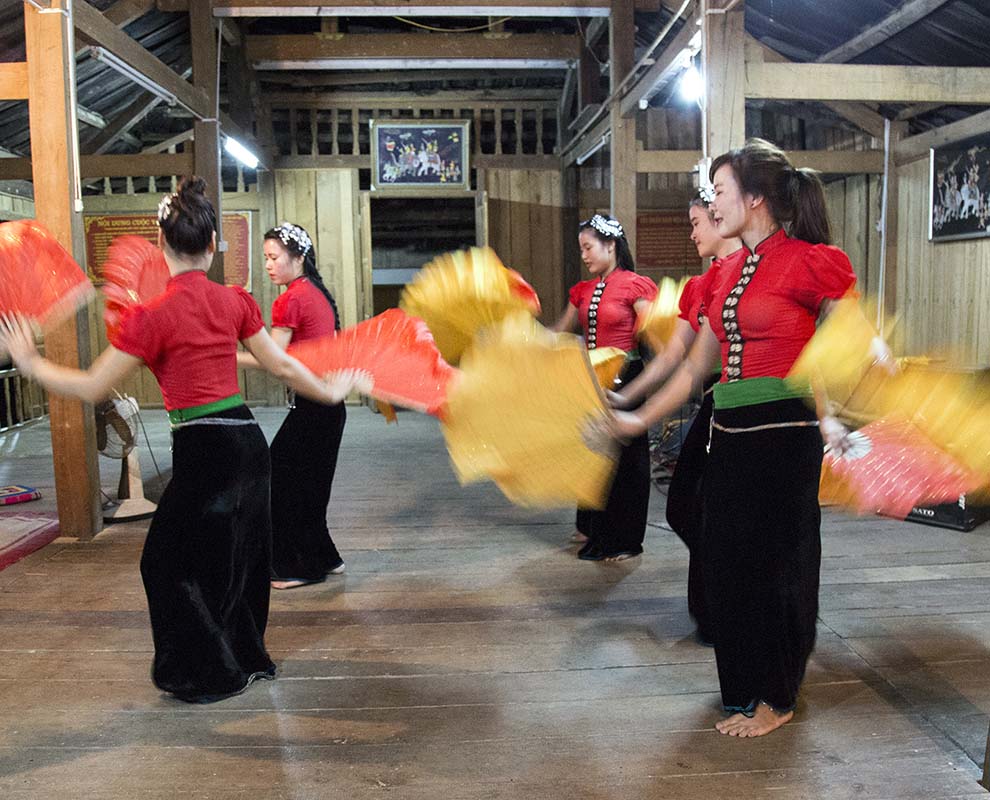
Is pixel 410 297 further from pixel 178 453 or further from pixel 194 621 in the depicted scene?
pixel 194 621

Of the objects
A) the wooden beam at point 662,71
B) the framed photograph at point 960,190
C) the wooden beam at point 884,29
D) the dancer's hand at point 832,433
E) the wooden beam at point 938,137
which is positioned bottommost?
the dancer's hand at point 832,433

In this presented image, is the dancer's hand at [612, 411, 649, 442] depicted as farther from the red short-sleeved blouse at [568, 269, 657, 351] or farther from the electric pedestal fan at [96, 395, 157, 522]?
the electric pedestal fan at [96, 395, 157, 522]

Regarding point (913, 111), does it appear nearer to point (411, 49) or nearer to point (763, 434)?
point (411, 49)

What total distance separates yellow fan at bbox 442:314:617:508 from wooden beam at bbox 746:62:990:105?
2.60 meters

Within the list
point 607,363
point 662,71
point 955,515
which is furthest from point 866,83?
point 955,515

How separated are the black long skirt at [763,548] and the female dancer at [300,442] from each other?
1.74m

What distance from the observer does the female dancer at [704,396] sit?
2615mm

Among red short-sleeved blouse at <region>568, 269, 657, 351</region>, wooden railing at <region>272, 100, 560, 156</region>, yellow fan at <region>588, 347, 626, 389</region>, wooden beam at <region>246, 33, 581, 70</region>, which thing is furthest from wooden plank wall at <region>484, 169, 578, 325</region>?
yellow fan at <region>588, 347, 626, 389</region>

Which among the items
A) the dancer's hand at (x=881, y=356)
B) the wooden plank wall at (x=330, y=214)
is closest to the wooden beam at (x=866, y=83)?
the dancer's hand at (x=881, y=356)

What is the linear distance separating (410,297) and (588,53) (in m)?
6.49

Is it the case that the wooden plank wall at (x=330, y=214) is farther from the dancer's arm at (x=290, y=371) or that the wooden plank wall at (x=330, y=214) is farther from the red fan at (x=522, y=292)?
the dancer's arm at (x=290, y=371)

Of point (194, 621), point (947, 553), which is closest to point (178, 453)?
point (194, 621)

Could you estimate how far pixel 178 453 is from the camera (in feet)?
8.20

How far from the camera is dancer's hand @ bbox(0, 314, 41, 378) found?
2.23 metres
